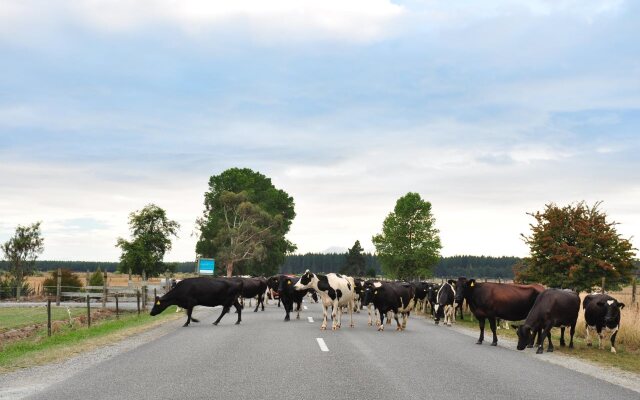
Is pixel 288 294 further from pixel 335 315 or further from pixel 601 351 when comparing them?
pixel 601 351

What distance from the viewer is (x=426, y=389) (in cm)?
969

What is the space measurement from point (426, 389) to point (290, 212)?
298 feet

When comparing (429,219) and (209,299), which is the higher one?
(429,219)

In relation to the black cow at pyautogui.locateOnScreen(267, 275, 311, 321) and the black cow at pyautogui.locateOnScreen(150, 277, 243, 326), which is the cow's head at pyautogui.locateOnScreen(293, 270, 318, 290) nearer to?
the black cow at pyautogui.locateOnScreen(267, 275, 311, 321)

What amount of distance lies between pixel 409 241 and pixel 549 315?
70063 millimetres

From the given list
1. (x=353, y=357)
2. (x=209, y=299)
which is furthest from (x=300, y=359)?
(x=209, y=299)

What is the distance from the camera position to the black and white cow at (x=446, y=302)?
25.5m

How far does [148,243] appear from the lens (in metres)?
85.6

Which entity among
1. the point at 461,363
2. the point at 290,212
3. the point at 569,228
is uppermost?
the point at 290,212

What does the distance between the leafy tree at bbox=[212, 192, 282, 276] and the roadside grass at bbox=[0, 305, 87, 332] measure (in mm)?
43430

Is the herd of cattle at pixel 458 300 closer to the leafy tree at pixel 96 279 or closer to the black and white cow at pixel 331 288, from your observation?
the black and white cow at pixel 331 288

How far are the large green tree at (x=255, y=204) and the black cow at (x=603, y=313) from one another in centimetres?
6769

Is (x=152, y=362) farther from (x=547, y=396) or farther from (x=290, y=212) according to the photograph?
(x=290, y=212)

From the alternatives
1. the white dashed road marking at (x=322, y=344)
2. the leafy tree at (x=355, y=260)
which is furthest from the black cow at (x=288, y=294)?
the leafy tree at (x=355, y=260)
